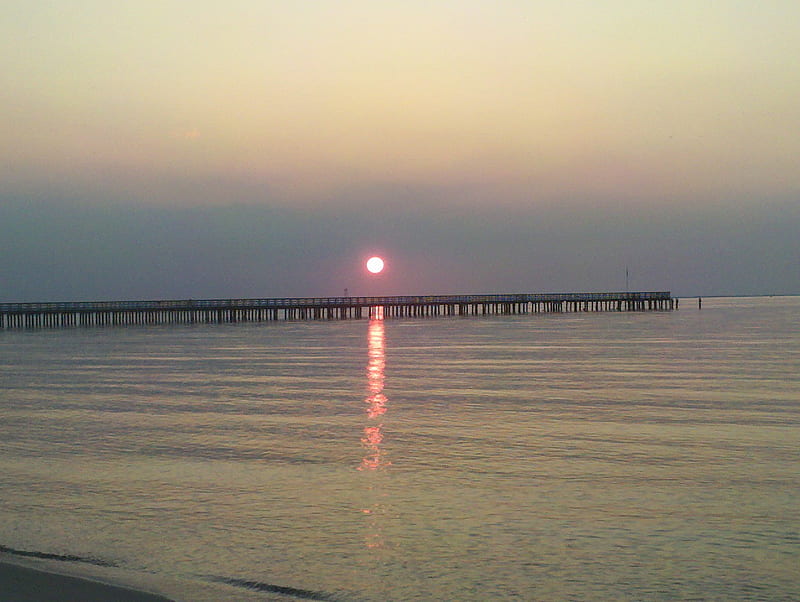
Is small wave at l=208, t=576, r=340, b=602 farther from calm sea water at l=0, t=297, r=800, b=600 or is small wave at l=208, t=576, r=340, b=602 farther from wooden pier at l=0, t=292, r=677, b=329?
wooden pier at l=0, t=292, r=677, b=329

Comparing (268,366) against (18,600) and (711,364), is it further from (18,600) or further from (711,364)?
(18,600)

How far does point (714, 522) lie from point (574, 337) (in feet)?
123

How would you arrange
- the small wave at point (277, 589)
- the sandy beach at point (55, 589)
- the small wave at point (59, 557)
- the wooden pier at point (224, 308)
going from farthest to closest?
the wooden pier at point (224, 308)
the small wave at point (59, 557)
the small wave at point (277, 589)
the sandy beach at point (55, 589)

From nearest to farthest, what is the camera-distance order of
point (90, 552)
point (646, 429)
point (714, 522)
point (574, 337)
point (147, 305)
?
point (90, 552)
point (714, 522)
point (646, 429)
point (574, 337)
point (147, 305)

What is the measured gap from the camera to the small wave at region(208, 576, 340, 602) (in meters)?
7.13

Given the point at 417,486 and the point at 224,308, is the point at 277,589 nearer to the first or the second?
the point at 417,486

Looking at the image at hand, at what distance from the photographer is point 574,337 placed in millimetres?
46375

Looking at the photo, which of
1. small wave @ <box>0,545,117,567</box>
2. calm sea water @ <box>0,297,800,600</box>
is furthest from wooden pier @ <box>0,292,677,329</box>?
small wave @ <box>0,545,117,567</box>

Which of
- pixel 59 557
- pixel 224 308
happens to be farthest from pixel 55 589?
pixel 224 308

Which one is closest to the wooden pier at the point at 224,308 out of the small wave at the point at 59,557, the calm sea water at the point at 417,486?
the calm sea water at the point at 417,486

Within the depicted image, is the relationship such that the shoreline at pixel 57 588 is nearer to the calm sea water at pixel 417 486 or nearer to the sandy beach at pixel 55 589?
the sandy beach at pixel 55 589

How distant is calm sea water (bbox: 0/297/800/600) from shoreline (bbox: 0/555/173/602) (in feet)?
1.15

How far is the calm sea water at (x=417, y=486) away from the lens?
25.3 ft

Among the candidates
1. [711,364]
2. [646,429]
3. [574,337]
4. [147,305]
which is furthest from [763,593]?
[147,305]
